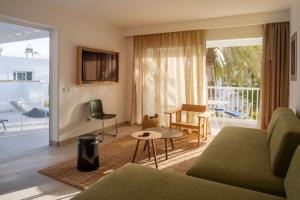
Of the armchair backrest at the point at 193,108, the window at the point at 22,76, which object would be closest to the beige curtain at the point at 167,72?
the armchair backrest at the point at 193,108

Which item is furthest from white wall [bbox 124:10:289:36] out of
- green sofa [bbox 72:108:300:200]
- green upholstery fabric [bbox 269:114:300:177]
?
green upholstery fabric [bbox 269:114:300:177]

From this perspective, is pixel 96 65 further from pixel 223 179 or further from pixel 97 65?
pixel 223 179

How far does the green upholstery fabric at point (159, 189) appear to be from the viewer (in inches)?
58.1

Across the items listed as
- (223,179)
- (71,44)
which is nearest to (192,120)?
(71,44)

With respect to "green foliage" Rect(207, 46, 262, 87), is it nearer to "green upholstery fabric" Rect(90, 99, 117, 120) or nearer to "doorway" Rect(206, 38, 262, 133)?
"doorway" Rect(206, 38, 262, 133)

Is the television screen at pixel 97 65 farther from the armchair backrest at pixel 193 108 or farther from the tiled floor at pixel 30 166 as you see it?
the armchair backrest at pixel 193 108

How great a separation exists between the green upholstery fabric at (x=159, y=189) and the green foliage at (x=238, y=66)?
5.67 m

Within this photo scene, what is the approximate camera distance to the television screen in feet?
15.2

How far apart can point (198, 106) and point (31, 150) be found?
3168 mm

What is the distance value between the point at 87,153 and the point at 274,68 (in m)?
3.56

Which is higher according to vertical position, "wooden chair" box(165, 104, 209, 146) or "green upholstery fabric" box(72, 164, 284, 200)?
"wooden chair" box(165, 104, 209, 146)

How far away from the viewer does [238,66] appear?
7.42 metres

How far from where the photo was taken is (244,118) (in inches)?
242

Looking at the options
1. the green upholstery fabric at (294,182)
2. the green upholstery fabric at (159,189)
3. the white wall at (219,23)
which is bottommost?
the green upholstery fabric at (159,189)
